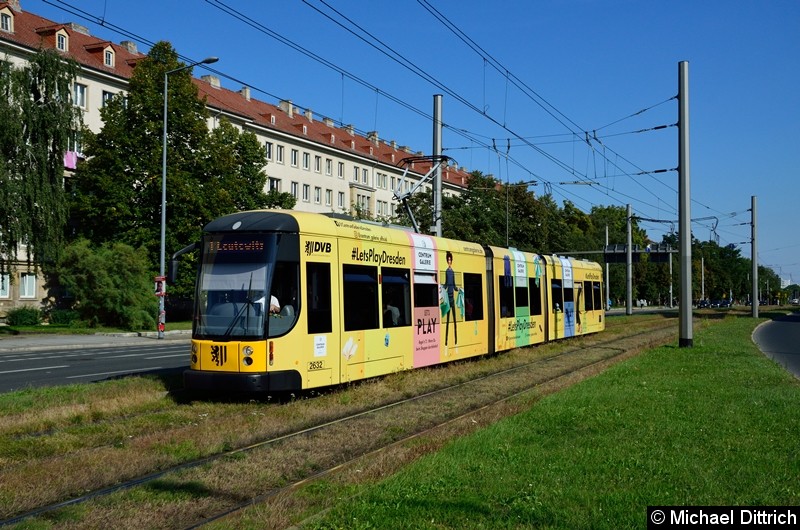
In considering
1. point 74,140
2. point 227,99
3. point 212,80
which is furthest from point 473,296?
point 212,80

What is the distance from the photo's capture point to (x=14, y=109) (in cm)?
3581

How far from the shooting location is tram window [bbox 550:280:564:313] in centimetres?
2678

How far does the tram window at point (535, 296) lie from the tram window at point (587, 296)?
238 inches

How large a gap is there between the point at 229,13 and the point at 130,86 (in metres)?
31.5

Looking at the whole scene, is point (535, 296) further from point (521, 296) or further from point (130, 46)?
point (130, 46)

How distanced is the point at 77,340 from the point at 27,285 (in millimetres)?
17376

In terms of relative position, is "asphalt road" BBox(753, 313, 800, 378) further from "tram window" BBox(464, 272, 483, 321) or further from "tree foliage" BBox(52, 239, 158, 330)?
"tree foliage" BBox(52, 239, 158, 330)

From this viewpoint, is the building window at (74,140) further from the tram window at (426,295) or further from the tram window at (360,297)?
the tram window at (360,297)

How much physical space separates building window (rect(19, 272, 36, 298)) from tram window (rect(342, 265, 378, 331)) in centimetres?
3791

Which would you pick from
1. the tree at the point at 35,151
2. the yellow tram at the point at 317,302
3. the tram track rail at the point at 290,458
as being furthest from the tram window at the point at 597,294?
the tree at the point at 35,151

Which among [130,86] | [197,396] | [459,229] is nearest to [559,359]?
[197,396]

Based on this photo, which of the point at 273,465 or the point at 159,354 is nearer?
the point at 273,465

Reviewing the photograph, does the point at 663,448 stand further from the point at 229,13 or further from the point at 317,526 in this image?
the point at 229,13

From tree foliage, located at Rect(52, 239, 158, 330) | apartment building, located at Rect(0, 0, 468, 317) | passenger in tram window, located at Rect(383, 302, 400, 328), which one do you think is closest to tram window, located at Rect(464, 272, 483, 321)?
passenger in tram window, located at Rect(383, 302, 400, 328)
